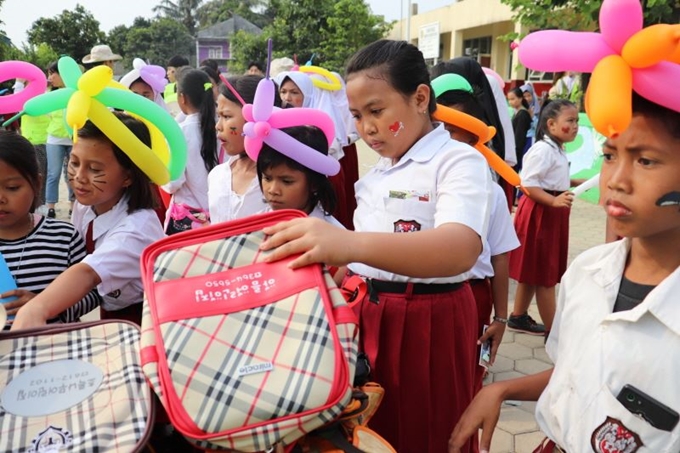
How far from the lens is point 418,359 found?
1462mm

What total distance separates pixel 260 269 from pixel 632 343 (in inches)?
25.6

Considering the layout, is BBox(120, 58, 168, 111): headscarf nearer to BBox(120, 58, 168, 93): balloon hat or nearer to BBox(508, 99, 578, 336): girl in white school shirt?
BBox(120, 58, 168, 93): balloon hat

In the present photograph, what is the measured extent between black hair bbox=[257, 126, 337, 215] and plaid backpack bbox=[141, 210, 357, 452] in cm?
92

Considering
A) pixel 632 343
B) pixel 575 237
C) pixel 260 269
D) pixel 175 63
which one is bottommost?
pixel 575 237

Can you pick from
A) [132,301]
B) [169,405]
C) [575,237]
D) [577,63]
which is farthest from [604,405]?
[575,237]

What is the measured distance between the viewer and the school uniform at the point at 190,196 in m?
2.86

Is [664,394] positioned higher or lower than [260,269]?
lower

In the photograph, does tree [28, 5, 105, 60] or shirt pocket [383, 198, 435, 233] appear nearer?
shirt pocket [383, 198, 435, 233]

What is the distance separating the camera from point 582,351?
A: 100 centimetres

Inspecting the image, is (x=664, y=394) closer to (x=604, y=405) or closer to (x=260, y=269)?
(x=604, y=405)

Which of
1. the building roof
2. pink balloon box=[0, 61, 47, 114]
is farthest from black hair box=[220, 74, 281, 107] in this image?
the building roof

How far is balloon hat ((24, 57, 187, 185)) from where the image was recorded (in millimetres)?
1328

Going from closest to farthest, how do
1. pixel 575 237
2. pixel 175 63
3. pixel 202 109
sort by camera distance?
pixel 202 109 < pixel 575 237 < pixel 175 63

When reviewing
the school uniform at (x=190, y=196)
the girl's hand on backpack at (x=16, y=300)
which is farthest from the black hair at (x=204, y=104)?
the girl's hand on backpack at (x=16, y=300)
